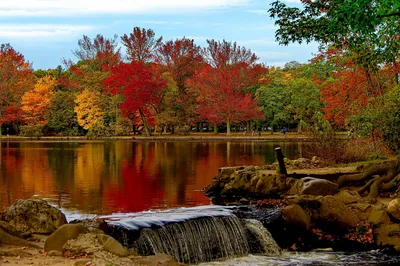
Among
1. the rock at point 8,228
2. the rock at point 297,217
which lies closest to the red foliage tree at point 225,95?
the rock at point 297,217

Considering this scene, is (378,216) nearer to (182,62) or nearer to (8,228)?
(8,228)

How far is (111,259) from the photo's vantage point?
891 centimetres

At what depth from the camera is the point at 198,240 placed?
486 inches

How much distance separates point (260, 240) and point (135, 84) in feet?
148

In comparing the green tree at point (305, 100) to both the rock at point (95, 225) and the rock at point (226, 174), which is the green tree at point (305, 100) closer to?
the rock at point (226, 174)

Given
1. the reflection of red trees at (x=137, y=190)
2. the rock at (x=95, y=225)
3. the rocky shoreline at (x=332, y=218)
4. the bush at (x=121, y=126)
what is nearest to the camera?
the rock at (x=95, y=225)

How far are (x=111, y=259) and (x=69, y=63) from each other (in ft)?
224

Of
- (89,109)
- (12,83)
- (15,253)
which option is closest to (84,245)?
(15,253)

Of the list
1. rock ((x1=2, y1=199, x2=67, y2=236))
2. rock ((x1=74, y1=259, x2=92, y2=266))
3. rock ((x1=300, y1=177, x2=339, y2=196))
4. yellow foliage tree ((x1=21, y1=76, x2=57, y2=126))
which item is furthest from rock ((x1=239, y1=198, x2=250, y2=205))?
yellow foliage tree ((x1=21, y1=76, x2=57, y2=126))

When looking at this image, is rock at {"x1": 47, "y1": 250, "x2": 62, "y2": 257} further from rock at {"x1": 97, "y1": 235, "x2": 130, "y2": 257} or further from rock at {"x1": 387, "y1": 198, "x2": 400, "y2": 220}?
rock at {"x1": 387, "y1": 198, "x2": 400, "y2": 220}

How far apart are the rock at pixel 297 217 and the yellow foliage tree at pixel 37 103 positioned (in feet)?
170

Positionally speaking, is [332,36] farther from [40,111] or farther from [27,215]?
[40,111]

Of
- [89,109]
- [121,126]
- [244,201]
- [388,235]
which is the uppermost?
[89,109]

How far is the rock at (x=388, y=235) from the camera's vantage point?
1256 centimetres
